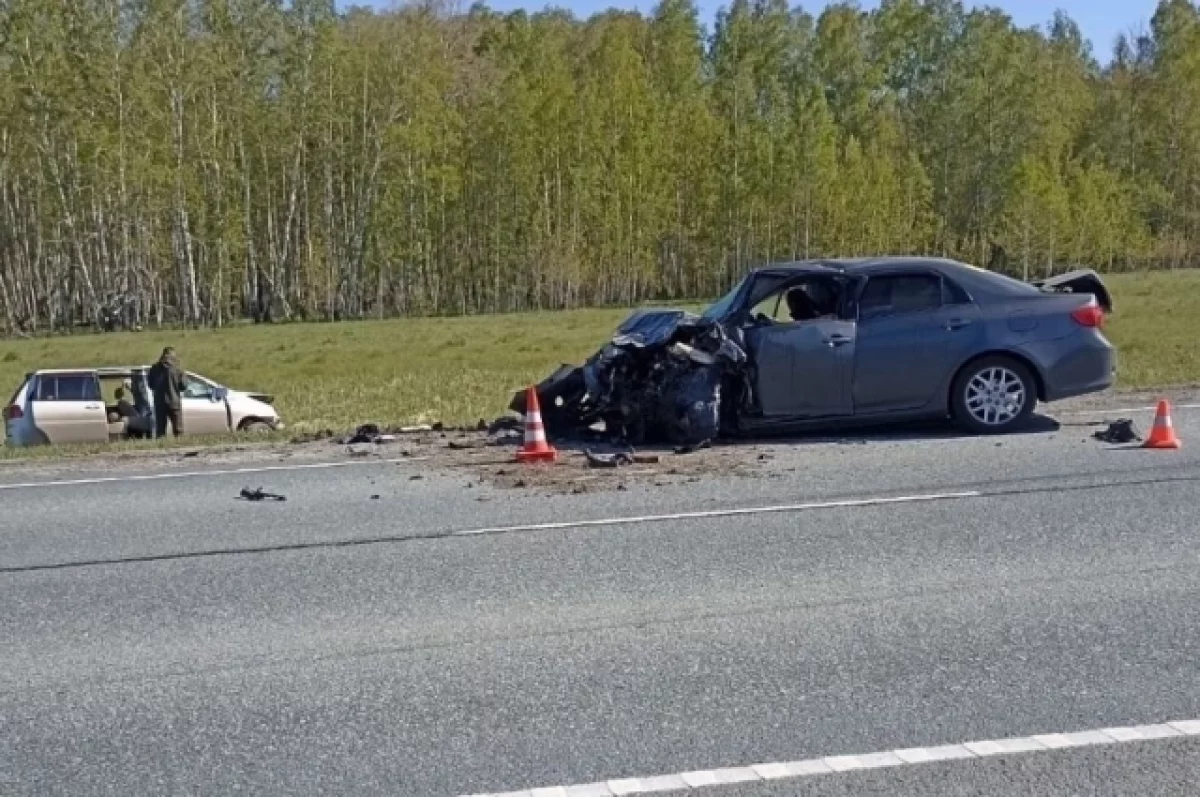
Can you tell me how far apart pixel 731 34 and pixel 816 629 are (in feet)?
230

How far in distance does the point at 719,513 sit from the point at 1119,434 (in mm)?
4259

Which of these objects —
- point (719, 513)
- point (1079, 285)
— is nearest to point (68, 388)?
point (719, 513)

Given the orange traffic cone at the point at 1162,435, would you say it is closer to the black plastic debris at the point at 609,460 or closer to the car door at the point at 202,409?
the black plastic debris at the point at 609,460

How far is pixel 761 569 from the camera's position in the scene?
652 centimetres

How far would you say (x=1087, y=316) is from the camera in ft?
35.5

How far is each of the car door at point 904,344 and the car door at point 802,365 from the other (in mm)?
135

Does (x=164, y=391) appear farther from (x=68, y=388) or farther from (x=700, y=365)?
(x=700, y=365)

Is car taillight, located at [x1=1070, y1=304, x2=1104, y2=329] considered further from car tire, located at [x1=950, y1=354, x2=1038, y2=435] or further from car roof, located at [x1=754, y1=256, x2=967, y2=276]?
car roof, located at [x1=754, y1=256, x2=967, y2=276]

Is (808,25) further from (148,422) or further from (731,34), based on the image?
(148,422)

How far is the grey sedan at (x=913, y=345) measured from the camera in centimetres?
1053

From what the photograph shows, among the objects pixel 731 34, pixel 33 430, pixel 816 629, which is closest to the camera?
pixel 816 629

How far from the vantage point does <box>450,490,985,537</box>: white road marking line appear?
769 centimetres

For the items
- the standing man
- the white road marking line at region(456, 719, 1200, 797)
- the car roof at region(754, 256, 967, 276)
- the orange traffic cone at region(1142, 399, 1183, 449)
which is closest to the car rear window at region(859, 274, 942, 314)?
the car roof at region(754, 256, 967, 276)

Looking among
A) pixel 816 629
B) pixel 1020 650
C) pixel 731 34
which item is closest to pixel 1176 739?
pixel 1020 650
